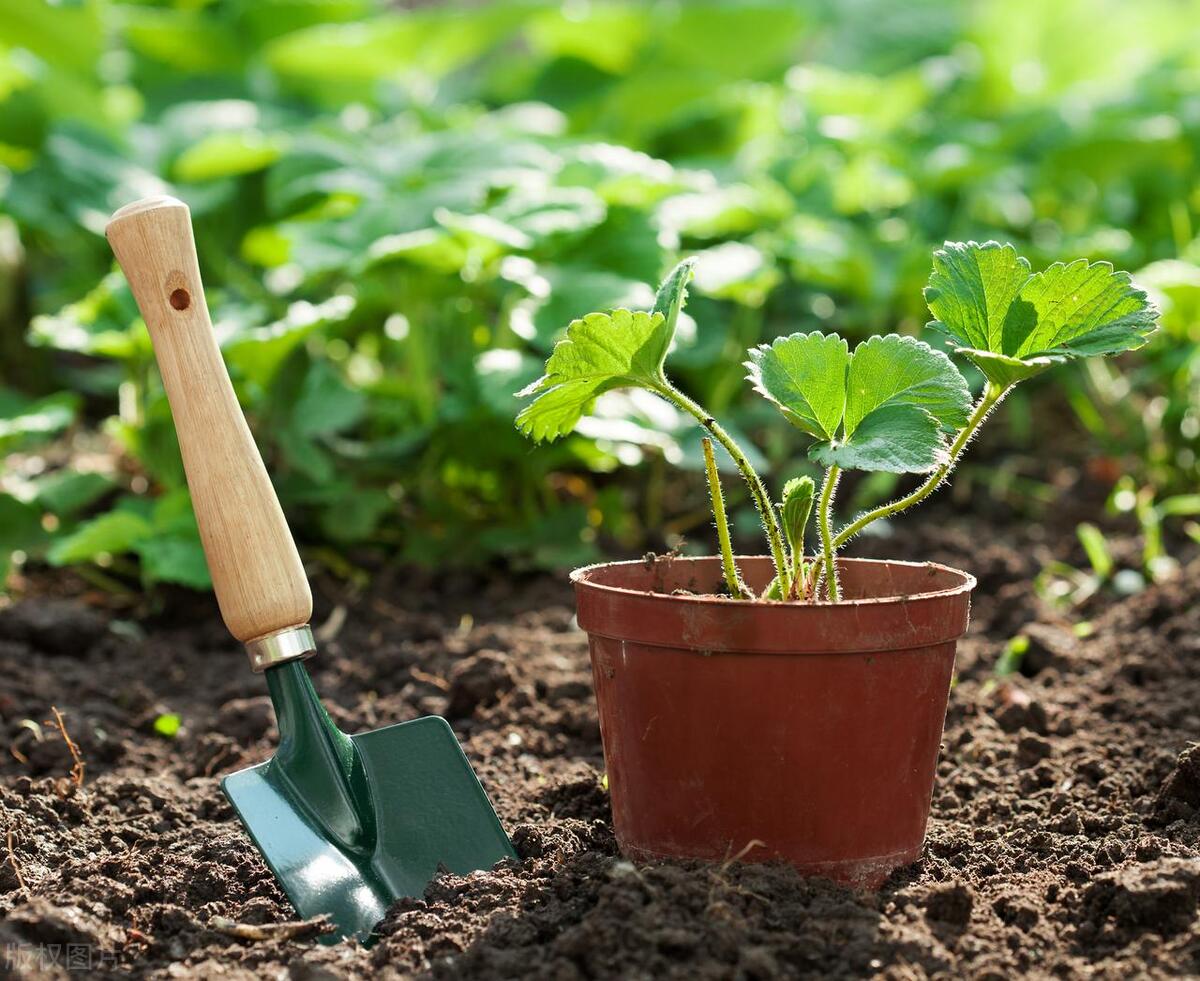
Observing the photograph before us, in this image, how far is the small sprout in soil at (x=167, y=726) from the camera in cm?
203

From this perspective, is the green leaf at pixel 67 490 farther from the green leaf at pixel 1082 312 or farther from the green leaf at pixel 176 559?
the green leaf at pixel 1082 312

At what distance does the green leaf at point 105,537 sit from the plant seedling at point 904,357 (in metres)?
1.31

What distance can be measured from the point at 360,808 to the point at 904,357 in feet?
2.59

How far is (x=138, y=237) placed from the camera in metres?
1.49

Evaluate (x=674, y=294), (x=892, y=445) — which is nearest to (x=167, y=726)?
(x=674, y=294)

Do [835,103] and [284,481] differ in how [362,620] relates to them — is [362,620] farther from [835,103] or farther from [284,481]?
[835,103]

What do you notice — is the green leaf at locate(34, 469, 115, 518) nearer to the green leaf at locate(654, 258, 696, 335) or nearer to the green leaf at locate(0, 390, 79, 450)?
the green leaf at locate(0, 390, 79, 450)

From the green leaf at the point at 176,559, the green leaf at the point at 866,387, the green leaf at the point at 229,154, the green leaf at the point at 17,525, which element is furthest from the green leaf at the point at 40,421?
the green leaf at the point at 866,387

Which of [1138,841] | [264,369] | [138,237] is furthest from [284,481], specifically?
[1138,841]

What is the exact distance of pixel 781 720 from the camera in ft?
4.32

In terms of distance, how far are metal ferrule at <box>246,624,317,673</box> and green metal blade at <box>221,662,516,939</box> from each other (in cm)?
3

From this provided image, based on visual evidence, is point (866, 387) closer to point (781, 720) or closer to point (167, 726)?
point (781, 720)

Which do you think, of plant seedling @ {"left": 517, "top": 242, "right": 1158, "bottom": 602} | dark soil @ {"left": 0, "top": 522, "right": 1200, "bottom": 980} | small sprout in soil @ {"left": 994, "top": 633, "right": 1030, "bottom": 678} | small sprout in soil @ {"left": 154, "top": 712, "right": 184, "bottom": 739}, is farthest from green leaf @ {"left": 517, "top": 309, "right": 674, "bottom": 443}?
small sprout in soil @ {"left": 994, "top": 633, "right": 1030, "bottom": 678}

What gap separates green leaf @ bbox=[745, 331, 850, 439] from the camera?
131 centimetres
